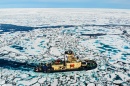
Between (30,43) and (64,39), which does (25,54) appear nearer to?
(30,43)

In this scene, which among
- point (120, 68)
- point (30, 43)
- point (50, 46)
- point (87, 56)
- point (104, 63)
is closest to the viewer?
point (120, 68)

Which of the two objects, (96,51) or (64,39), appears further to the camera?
(64,39)

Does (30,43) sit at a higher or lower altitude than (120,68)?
higher

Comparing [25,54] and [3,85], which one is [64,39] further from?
[3,85]

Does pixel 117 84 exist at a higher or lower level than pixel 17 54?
lower

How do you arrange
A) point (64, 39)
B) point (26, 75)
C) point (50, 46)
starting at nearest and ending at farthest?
point (26, 75)
point (50, 46)
point (64, 39)

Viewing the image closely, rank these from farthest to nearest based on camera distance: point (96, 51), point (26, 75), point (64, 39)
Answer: point (64, 39) → point (96, 51) → point (26, 75)

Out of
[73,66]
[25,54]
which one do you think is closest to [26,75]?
[73,66]

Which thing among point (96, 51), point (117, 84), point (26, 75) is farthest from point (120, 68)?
point (26, 75)

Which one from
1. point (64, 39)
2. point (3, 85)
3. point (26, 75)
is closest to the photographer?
point (3, 85)
